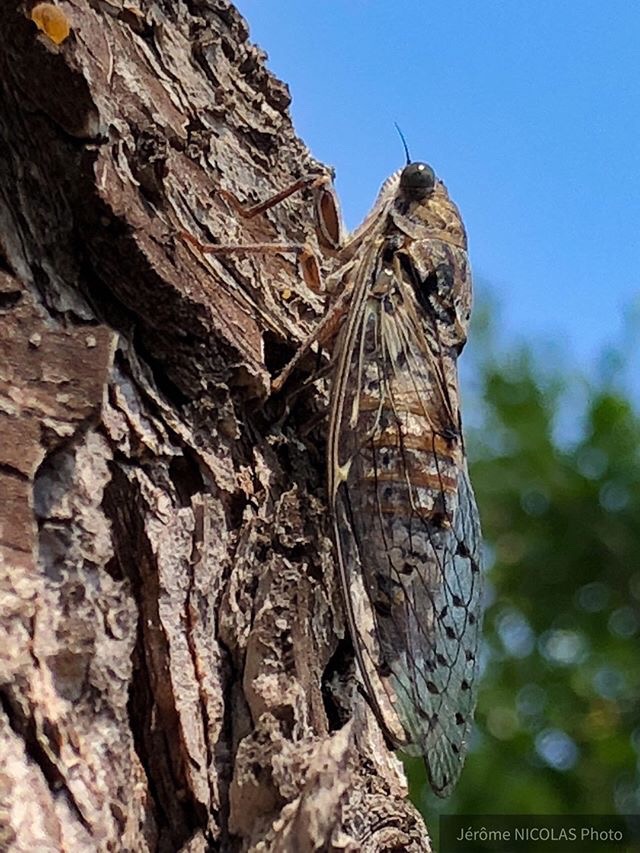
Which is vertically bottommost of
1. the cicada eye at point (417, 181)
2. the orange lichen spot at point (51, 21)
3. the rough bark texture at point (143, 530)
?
the rough bark texture at point (143, 530)

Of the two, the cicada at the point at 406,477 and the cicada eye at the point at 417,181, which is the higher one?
the cicada eye at the point at 417,181

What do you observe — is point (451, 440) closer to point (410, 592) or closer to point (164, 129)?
point (410, 592)

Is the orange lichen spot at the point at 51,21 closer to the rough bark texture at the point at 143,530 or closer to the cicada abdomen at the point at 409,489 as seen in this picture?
the rough bark texture at the point at 143,530

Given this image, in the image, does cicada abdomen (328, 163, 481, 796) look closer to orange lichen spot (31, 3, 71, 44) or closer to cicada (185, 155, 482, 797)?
cicada (185, 155, 482, 797)

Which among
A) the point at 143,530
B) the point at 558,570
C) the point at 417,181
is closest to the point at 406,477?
the point at 143,530

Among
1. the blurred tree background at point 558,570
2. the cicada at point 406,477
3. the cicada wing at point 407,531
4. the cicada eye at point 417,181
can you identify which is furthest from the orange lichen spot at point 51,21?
the blurred tree background at point 558,570

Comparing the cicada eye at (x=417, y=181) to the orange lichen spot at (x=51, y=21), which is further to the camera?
the cicada eye at (x=417, y=181)

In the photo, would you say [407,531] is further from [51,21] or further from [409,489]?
[51,21]
